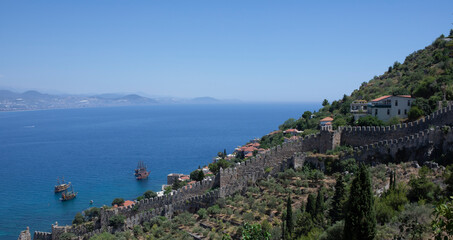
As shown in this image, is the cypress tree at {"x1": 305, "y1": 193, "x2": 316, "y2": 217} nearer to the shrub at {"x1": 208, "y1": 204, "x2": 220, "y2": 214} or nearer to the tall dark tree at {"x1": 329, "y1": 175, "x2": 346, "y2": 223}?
the tall dark tree at {"x1": 329, "y1": 175, "x2": 346, "y2": 223}

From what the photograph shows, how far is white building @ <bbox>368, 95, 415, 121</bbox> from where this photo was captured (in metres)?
25.6

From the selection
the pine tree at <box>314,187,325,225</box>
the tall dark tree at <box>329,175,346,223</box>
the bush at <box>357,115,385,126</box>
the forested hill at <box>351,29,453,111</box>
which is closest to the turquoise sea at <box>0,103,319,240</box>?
the pine tree at <box>314,187,325,225</box>

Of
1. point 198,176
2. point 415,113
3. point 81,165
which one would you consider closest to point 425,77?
point 415,113

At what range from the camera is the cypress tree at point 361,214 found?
12.3m

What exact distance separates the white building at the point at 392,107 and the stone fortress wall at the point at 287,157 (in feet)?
14.9

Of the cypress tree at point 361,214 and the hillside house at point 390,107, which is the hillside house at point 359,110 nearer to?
the hillside house at point 390,107

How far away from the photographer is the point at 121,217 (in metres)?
26.3

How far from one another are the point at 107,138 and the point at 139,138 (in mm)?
9301

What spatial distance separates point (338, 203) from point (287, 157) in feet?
25.6

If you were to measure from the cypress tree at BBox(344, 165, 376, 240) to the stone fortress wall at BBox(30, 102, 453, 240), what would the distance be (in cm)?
891

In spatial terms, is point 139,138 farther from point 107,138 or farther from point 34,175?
point 34,175

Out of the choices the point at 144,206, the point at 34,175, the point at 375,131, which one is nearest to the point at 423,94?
the point at 375,131

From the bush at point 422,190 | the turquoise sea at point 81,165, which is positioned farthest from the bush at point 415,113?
the turquoise sea at point 81,165

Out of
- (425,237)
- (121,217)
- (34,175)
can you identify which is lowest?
(34,175)
